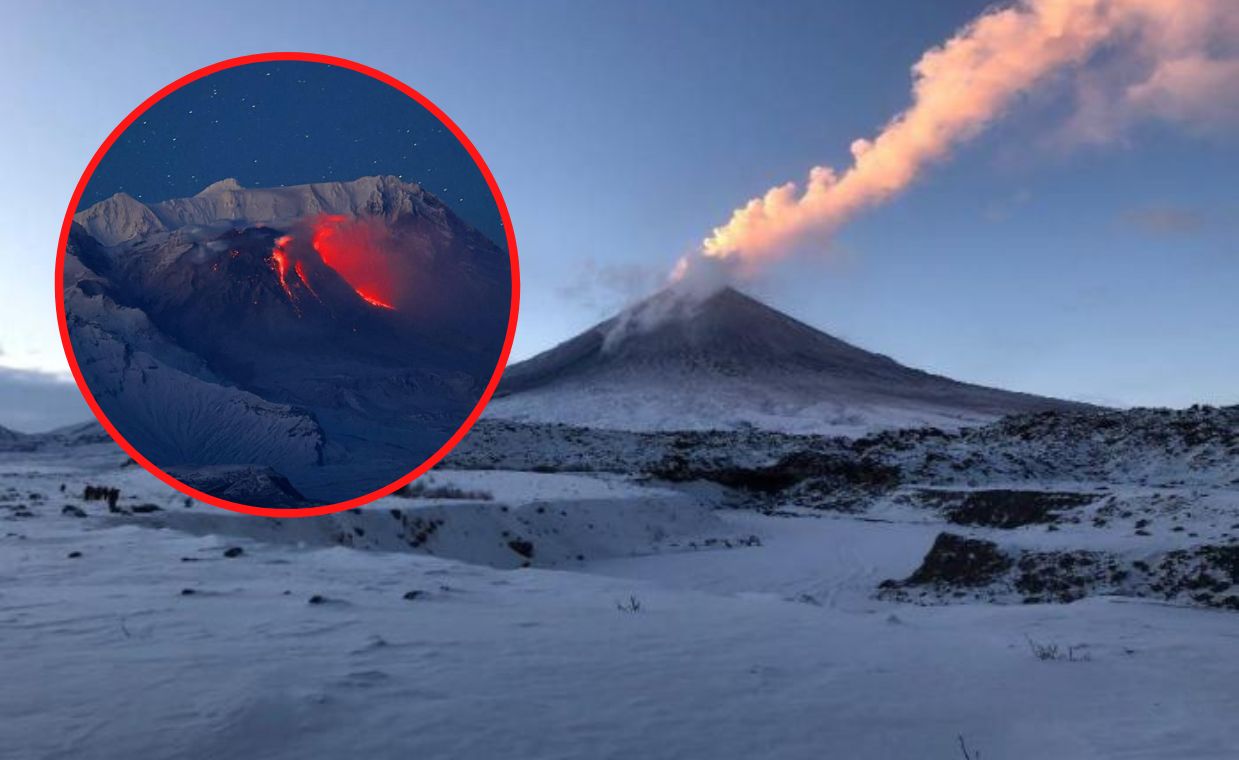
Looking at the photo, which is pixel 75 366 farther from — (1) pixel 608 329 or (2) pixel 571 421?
(1) pixel 608 329

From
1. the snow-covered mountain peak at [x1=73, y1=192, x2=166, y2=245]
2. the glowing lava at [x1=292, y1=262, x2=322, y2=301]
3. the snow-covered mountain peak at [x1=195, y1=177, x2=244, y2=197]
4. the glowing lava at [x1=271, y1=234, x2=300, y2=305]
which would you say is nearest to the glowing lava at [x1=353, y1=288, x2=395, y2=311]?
the glowing lava at [x1=292, y1=262, x2=322, y2=301]

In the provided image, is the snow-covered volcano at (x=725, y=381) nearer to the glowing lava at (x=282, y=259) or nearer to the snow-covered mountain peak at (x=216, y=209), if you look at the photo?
the snow-covered mountain peak at (x=216, y=209)

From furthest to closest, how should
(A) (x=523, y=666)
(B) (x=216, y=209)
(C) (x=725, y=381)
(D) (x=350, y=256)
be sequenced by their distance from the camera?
1. (C) (x=725, y=381)
2. (A) (x=523, y=666)
3. (D) (x=350, y=256)
4. (B) (x=216, y=209)

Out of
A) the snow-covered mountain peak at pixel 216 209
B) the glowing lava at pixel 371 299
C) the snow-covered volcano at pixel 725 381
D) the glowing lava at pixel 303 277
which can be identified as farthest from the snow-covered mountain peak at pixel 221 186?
the snow-covered volcano at pixel 725 381

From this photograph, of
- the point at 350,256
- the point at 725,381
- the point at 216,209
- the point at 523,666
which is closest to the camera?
the point at 216,209

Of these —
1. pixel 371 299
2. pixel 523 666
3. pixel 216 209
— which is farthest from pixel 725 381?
pixel 216 209

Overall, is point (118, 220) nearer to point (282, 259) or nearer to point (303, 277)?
point (282, 259)
